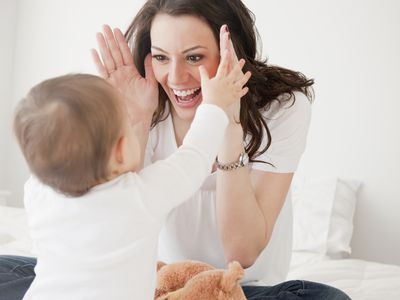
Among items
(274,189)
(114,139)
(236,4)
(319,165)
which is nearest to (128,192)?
(114,139)

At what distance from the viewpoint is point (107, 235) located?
38.1 inches

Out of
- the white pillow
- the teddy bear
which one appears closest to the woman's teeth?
the teddy bear

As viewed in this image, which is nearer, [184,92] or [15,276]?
[15,276]

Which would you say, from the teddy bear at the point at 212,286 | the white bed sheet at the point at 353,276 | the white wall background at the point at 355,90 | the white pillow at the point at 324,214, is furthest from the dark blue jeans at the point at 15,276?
the white wall background at the point at 355,90

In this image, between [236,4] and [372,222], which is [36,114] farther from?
[372,222]

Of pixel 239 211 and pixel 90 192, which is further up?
pixel 90 192

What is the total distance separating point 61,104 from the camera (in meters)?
0.94

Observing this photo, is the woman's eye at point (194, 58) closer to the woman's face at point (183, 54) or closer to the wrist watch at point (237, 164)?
the woman's face at point (183, 54)

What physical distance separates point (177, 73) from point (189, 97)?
87 millimetres

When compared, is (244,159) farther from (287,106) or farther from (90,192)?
(90,192)

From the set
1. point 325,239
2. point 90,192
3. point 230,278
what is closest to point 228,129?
point 230,278

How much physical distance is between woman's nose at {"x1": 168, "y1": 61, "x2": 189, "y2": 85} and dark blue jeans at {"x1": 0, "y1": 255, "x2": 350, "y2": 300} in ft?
1.86

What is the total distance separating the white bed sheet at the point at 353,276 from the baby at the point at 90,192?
1090 mm

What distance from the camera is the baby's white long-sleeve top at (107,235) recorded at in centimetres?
97
